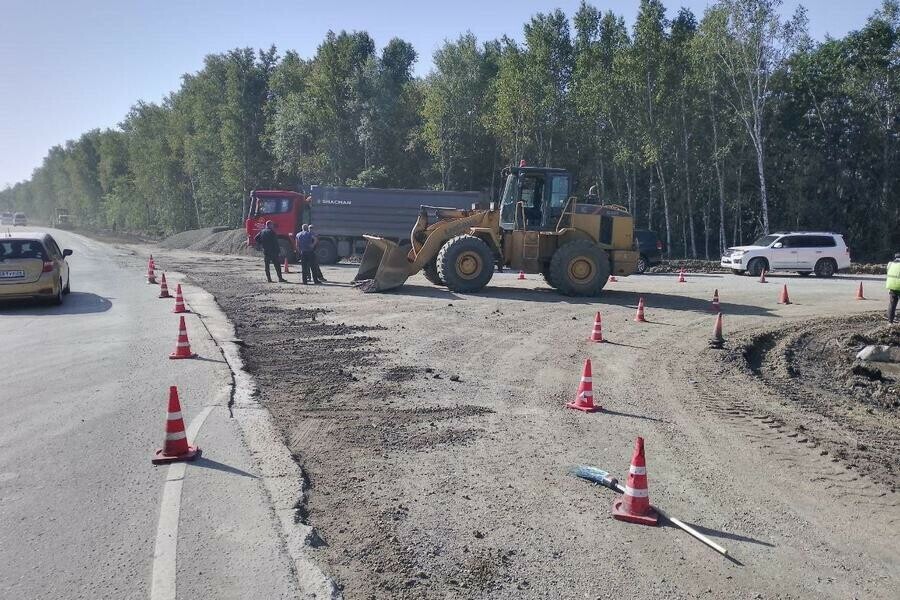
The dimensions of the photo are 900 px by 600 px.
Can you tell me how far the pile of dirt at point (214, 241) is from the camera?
Answer: 43.1m

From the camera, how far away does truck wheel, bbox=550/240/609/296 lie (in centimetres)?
1745

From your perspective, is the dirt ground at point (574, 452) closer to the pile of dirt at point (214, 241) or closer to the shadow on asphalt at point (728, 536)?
the shadow on asphalt at point (728, 536)

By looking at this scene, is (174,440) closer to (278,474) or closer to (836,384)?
(278,474)

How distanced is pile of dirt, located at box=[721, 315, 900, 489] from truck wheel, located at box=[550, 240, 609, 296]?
4628 mm

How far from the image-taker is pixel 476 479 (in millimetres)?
5832

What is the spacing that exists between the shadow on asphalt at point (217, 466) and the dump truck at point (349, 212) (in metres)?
23.2

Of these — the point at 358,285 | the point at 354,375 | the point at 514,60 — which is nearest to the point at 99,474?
the point at 354,375

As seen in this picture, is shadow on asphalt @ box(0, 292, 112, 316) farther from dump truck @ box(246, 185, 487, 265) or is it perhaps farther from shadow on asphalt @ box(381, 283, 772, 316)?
dump truck @ box(246, 185, 487, 265)

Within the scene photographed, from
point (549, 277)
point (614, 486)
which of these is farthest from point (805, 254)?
point (614, 486)

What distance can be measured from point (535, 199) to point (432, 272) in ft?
11.5

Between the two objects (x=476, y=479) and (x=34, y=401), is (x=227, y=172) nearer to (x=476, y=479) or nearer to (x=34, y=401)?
(x=34, y=401)

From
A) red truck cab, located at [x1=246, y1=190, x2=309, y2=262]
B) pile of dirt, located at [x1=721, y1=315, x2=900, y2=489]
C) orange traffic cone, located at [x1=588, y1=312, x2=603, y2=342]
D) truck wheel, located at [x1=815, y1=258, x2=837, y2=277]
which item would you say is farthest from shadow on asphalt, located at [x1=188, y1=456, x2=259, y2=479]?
truck wheel, located at [x1=815, y1=258, x2=837, y2=277]

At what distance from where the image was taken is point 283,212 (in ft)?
101

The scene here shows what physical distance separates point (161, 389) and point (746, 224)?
3963cm
